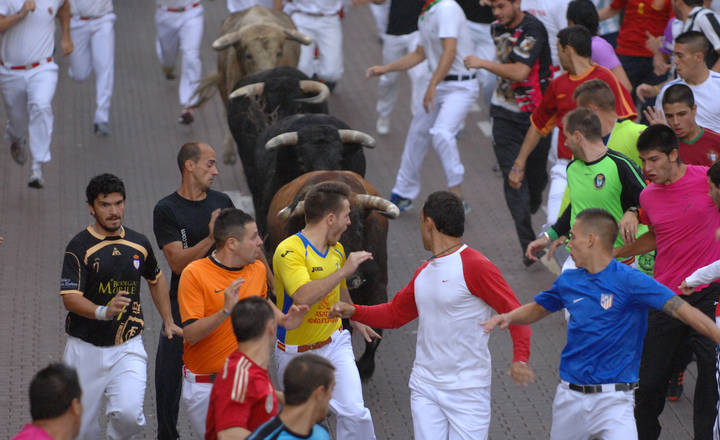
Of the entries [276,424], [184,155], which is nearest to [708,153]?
[184,155]

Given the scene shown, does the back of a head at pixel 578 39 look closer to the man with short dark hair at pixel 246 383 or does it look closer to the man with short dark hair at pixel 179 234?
the man with short dark hair at pixel 179 234

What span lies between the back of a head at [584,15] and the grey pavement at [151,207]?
2.34 m

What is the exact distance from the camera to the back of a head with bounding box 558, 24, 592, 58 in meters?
8.80

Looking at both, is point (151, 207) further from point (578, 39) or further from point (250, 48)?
point (578, 39)

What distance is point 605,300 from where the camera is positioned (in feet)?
18.3

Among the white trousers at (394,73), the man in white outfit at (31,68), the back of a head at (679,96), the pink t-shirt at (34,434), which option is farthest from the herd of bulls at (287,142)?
the pink t-shirt at (34,434)

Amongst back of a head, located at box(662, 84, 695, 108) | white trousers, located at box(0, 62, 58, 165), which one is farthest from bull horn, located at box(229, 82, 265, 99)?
back of a head, located at box(662, 84, 695, 108)

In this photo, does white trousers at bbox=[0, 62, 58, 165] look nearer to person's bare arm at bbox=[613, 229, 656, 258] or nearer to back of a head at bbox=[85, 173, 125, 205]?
back of a head at bbox=[85, 173, 125, 205]

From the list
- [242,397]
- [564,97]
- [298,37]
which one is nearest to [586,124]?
[564,97]

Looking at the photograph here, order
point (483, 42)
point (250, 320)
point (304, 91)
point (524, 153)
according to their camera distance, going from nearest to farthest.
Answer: point (250, 320) < point (524, 153) < point (304, 91) < point (483, 42)

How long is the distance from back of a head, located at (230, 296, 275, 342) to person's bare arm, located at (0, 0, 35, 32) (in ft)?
24.6

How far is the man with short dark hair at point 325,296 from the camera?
6164mm

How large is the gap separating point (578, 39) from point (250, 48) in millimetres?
4891

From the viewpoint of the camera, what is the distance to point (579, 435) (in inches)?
225
